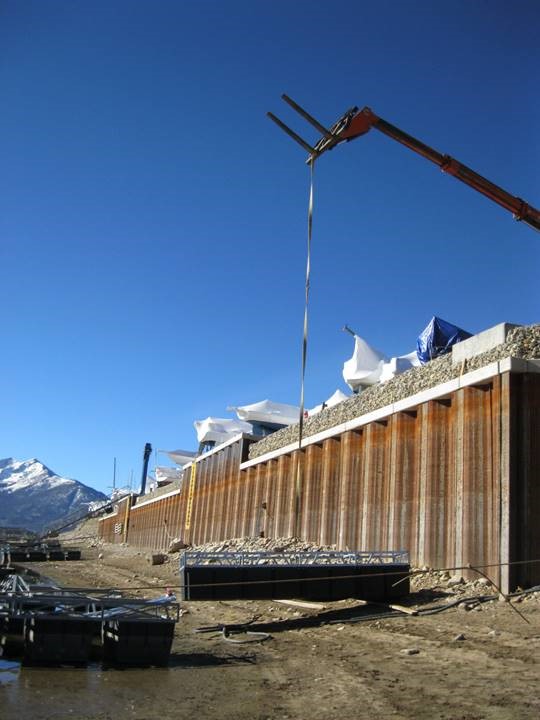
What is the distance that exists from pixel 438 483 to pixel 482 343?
425 centimetres

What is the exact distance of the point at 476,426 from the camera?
60.6 feet

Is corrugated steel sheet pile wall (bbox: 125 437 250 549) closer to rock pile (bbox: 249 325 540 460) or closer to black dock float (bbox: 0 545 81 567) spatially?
rock pile (bbox: 249 325 540 460)

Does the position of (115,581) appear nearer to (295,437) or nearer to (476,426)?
(295,437)

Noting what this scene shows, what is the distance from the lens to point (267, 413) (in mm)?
92188

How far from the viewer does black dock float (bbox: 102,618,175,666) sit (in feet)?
41.3

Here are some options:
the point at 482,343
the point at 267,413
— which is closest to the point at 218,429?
the point at 267,413

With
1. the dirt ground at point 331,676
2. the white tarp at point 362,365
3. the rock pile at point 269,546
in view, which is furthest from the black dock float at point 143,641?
the white tarp at point 362,365

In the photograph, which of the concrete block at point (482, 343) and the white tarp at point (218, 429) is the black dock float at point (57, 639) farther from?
the white tarp at point (218, 429)

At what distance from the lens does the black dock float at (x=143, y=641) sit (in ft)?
41.3

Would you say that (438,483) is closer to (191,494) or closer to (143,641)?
(143,641)

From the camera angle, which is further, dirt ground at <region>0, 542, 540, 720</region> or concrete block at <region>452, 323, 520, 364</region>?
concrete block at <region>452, 323, 520, 364</region>

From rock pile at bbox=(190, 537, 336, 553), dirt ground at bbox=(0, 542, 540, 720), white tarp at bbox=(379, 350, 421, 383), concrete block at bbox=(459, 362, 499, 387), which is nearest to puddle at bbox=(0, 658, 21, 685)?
dirt ground at bbox=(0, 542, 540, 720)

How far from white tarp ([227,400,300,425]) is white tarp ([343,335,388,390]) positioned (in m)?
27.8

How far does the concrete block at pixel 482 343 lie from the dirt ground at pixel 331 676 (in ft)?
22.3
